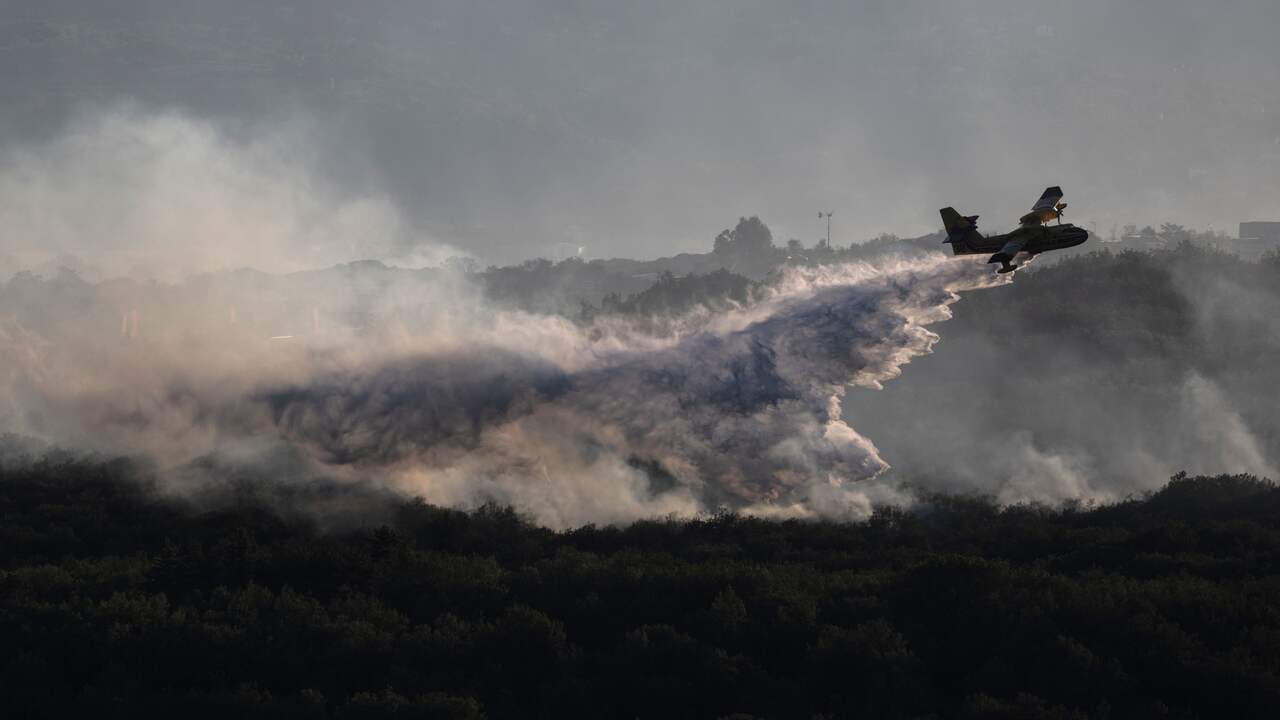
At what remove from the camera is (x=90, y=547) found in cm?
7994

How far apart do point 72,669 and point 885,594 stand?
126 feet

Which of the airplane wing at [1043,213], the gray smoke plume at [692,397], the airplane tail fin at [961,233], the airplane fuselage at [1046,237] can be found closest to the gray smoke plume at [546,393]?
the gray smoke plume at [692,397]

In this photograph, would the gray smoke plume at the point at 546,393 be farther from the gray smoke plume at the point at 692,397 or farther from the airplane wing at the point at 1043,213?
the airplane wing at the point at 1043,213

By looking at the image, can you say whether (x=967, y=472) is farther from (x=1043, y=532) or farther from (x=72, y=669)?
(x=72, y=669)

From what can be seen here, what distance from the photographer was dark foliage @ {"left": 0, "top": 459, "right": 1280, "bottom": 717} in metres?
54.4

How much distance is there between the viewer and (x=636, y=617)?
6412cm

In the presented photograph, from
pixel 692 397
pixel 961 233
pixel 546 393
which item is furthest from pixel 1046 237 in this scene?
pixel 546 393

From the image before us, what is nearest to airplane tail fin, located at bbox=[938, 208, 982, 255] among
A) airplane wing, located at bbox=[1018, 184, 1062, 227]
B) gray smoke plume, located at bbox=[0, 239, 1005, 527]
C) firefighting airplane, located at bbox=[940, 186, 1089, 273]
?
firefighting airplane, located at bbox=[940, 186, 1089, 273]

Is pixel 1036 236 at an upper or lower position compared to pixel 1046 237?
upper

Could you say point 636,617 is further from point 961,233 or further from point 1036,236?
point 1036,236

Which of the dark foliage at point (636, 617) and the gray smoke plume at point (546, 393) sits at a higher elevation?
the gray smoke plume at point (546, 393)

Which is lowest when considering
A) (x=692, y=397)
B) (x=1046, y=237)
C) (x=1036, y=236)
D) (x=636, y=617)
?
(x=636, y=617)

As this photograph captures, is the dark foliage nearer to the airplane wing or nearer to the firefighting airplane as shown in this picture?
the firefighting airplane

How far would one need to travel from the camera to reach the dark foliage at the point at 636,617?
5441 centimetres
